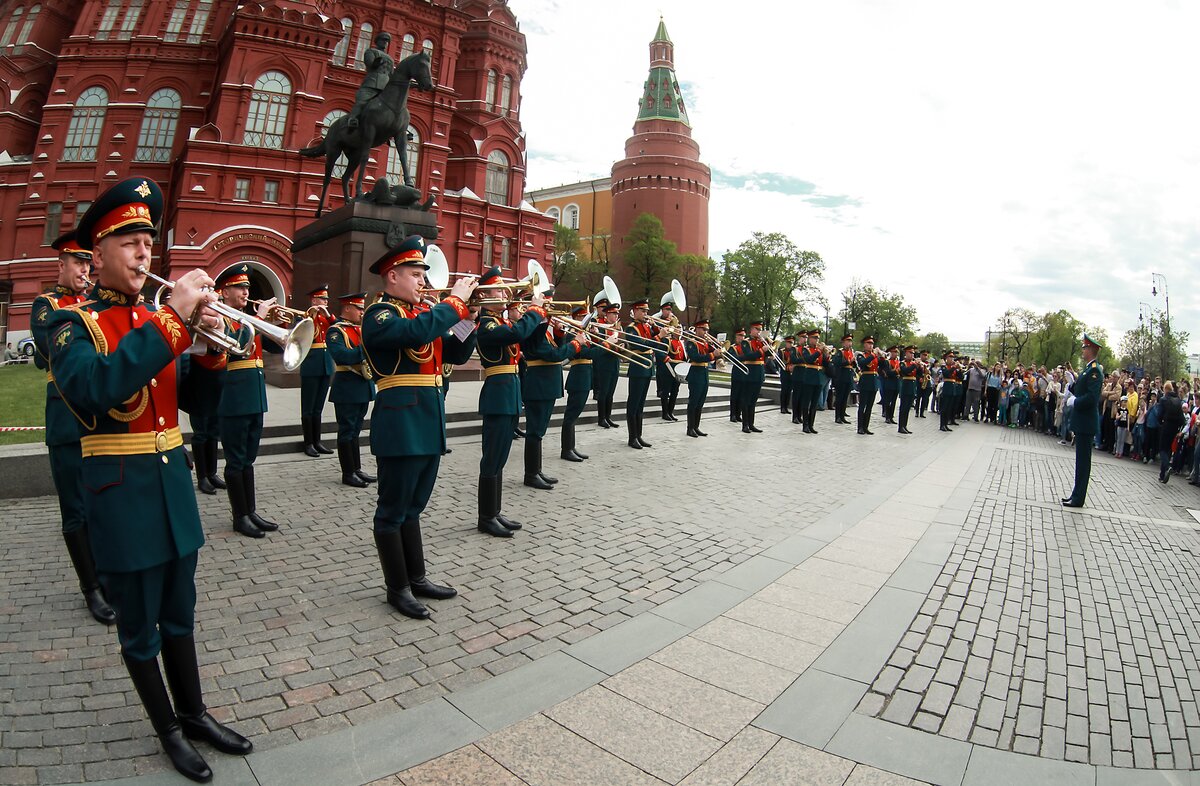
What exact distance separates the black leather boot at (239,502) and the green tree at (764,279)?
61203 millimetres

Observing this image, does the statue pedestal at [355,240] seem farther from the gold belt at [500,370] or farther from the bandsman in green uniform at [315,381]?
the gold belt at [500,370]

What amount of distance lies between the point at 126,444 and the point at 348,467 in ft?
16.7

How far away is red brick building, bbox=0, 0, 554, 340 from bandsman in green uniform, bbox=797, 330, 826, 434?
25726 millimetres

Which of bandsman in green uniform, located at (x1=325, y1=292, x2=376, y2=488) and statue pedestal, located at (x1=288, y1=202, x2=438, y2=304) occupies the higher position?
statue pedestal, located at (x1=288, y1=202, x2=438, y2=304)

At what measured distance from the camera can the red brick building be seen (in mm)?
31203

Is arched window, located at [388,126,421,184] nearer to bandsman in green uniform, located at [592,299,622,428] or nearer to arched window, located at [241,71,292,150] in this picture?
arched window, located at [241,71,292,150]

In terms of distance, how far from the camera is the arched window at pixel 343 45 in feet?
119

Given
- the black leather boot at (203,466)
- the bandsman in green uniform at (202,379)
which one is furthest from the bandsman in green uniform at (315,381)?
the bandsman in green uniform at (202,379)

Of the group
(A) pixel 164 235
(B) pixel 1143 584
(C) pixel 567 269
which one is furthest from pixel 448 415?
(C) pixel 567 269

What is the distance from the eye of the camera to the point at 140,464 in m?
2.62

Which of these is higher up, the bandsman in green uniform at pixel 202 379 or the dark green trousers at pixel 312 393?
the bandsman in green uniform at pixel 202 379

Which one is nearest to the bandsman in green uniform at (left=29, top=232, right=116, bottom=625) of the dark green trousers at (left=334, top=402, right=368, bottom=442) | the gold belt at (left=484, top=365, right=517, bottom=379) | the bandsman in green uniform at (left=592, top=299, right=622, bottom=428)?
the gold belt at (left=484, top=365, right=517, bottom=379)

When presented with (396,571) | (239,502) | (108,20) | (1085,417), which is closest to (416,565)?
(396,571)

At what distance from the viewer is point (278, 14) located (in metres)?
32.4
